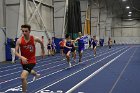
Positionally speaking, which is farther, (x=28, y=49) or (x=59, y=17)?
(x=59, y=17)

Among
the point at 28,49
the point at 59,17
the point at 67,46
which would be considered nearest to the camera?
the point at 28,49

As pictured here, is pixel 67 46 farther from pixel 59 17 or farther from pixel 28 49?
pixel 59 17

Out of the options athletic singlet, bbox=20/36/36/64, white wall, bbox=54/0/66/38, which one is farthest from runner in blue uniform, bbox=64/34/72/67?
white wall, bbox=54/0/66/38

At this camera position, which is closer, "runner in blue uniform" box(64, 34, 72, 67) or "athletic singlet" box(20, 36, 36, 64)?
"athletic singlet" box(20, 36, 36, 64)

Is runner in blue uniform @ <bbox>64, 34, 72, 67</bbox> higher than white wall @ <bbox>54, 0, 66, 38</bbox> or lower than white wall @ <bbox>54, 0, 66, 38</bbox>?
lower

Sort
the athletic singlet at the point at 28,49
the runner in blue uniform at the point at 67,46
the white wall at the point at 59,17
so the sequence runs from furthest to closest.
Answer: the white wall at the point at 59,17, the runner in blue uniform at the point at 67,46, the athletic singlet at the point at 28,49

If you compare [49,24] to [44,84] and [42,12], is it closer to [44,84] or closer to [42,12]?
[42,12]

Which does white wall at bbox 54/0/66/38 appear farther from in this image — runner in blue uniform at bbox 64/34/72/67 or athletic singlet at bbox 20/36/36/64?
athletic singlet at bbox 20/36/36/64

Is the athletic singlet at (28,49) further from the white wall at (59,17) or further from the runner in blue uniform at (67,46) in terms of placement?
the white wall at (59,17)

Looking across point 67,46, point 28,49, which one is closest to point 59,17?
point 67,46

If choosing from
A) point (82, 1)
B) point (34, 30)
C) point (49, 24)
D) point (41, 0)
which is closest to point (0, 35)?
point (34, 30)

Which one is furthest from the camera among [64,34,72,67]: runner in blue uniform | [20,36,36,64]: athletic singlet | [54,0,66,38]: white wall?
[54,0,66,38]: white wall

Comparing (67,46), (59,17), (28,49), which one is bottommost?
(67,46)

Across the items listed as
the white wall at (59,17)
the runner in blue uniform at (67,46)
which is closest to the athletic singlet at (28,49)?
the runner in blue uniform at (67,46)
